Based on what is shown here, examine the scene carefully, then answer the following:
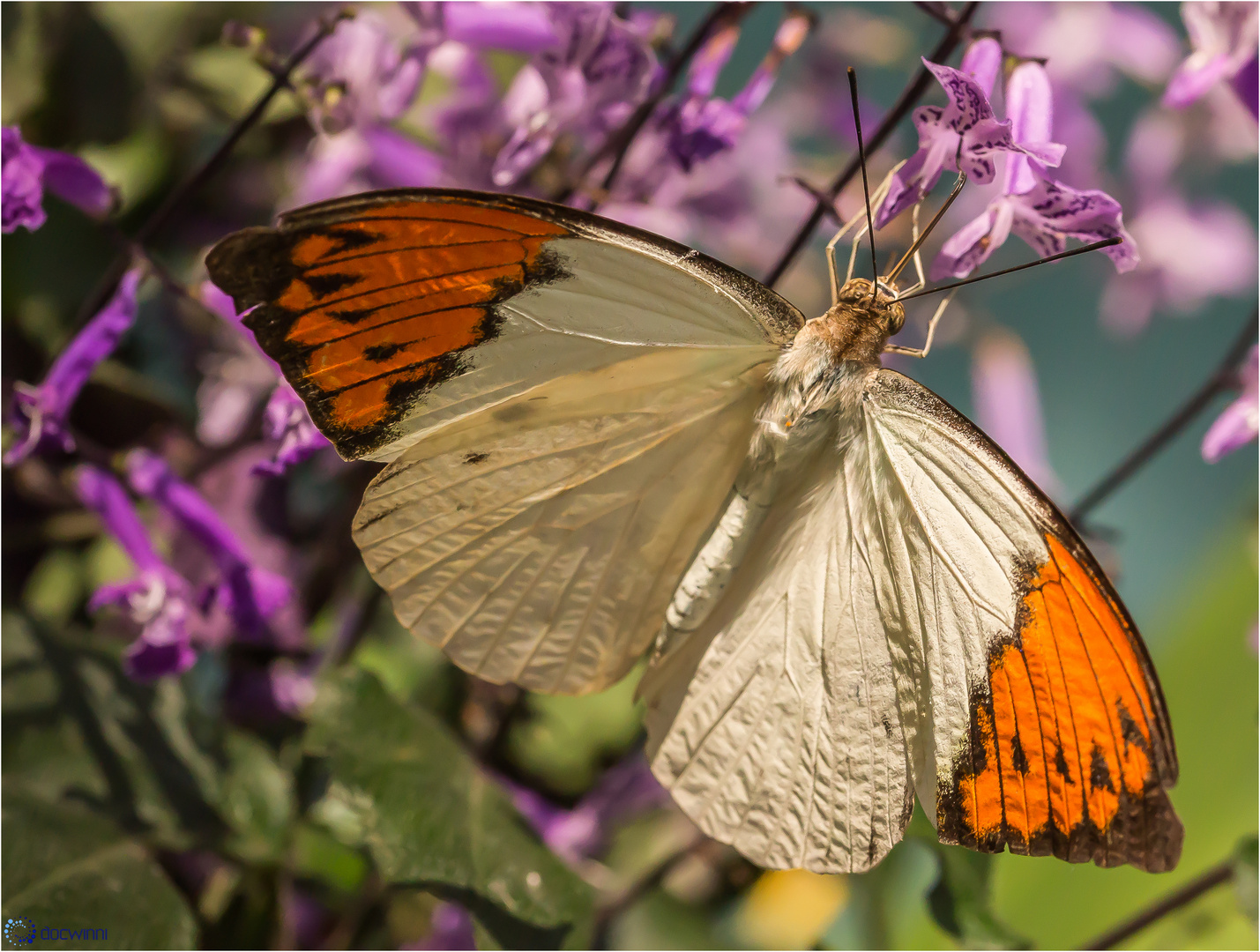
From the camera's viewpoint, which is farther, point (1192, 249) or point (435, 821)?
point (1192, 249)

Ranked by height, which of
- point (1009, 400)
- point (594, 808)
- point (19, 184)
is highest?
point (1009, 400)

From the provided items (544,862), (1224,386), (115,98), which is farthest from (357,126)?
(1224,386)

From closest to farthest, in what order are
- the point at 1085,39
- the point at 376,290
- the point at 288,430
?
1. the point at 376,290
2. the point at 288,430
3. the point at 1085,39

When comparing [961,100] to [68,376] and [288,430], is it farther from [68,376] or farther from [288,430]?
[68,376]

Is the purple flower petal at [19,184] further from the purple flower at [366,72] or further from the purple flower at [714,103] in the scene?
the purple flower at [714,103]

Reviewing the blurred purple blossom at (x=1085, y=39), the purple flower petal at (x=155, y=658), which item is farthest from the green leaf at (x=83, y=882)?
the blurred purple blossom at (x=1085, y=39)

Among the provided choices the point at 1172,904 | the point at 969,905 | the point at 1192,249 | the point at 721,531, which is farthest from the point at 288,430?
the point at 1192,249

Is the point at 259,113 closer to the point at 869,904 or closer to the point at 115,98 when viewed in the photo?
the point at 115,98
